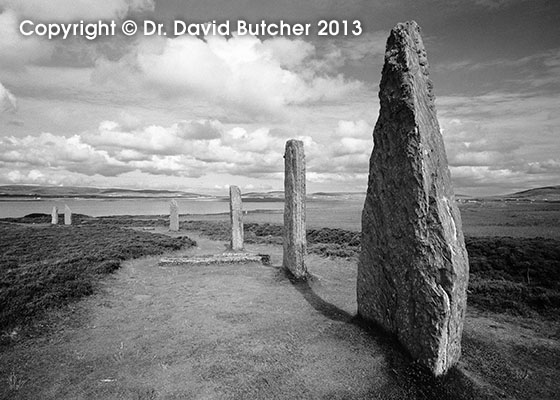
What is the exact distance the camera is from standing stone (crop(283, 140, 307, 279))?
385 inches

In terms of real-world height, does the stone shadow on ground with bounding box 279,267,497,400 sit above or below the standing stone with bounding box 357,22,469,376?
below

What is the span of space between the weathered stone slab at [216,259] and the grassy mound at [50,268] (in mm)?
1886

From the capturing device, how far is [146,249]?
48.6 feet

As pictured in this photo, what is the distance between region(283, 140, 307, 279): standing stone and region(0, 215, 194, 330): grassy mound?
18.6 ft

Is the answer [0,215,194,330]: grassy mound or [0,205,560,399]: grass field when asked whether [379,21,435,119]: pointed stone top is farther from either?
[0,215,194,330]: grassy mound

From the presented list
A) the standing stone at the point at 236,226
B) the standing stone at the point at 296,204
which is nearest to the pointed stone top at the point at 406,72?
the standing stone at the point at 296,204

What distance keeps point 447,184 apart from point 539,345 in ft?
10.8

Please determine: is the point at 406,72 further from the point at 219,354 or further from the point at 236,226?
the point at 236,226

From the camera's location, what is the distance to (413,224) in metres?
4.59

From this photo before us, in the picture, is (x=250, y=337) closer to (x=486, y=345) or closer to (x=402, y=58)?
(x=486, y=345)

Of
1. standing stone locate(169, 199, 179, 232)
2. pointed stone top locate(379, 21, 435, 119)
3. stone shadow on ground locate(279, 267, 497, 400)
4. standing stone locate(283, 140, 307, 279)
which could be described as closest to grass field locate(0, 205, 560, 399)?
stone shadow on ground locate(279, 267, 497, 400)

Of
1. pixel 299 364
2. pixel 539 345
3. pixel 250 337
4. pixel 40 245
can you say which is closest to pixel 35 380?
pixel 250 337

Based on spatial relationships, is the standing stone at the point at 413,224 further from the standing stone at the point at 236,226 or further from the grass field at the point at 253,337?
the standing stone at the point at 236,226

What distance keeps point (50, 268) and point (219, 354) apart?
8.55m
